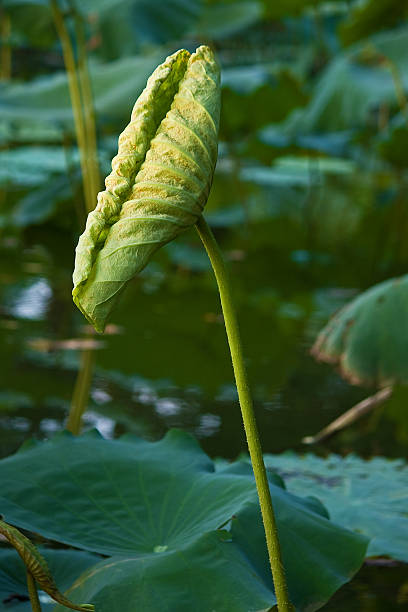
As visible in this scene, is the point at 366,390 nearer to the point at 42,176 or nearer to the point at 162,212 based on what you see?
the point at 162,212

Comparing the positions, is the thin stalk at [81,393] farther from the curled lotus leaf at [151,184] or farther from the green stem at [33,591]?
the curled lotus leaf at [151,184]

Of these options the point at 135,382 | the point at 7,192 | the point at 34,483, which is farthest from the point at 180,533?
the point at 7,192

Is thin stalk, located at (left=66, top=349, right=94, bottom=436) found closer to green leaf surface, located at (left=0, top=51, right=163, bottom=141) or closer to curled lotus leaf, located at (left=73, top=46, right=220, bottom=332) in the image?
curled lotus leaf, located at (left=73, top=46, right=220, bottom=332)

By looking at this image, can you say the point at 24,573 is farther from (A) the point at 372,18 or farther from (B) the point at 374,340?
(A) the point at 372,18

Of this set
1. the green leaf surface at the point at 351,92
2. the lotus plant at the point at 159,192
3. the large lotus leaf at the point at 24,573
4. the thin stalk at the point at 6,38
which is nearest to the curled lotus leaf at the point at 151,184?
the lotus plant at the point at 159,192

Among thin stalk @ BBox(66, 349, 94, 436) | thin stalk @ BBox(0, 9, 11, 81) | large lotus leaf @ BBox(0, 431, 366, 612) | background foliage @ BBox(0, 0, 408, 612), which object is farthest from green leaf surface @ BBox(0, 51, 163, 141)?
large lotus leaf @ BBox(0, 431, 366, 612)

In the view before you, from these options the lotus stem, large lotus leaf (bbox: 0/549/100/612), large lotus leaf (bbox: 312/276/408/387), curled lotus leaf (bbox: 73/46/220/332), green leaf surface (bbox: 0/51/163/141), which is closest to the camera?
curled lotus leaf (bbox: 73/46/220/332)
